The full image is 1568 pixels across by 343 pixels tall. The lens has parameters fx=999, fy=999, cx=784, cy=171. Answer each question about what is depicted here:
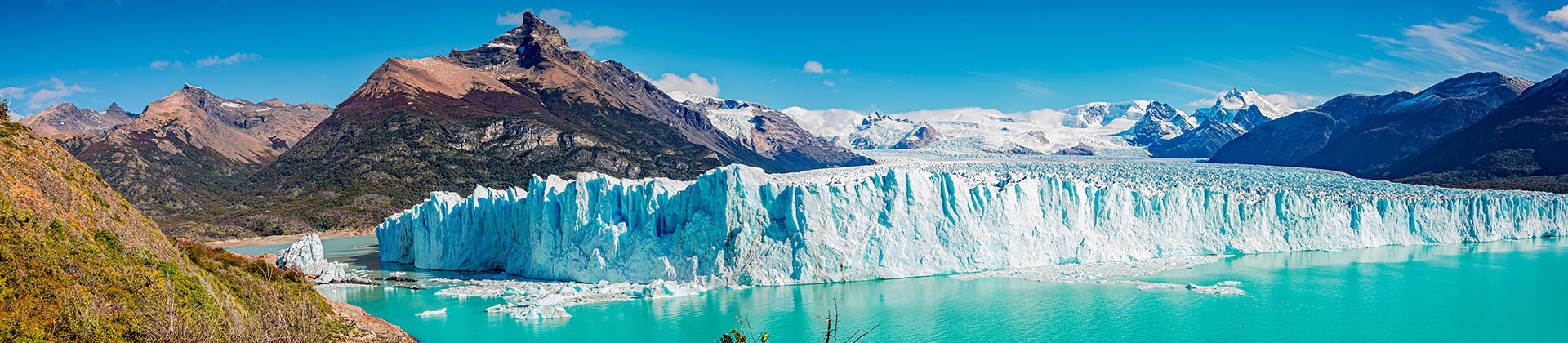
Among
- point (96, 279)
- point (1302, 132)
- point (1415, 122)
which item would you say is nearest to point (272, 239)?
point (96, 279)

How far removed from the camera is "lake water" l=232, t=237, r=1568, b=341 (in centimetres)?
2225

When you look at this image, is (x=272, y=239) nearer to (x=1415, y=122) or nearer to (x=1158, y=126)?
(x=1415, y=122)

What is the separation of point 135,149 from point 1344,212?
103415 millimetres

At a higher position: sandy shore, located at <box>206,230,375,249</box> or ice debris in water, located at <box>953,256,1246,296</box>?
sandy shore, located at <box>206,230,375,249</box>

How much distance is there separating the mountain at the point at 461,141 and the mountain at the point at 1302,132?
151 feet

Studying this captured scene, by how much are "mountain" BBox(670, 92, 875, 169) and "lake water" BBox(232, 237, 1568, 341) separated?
334 feet

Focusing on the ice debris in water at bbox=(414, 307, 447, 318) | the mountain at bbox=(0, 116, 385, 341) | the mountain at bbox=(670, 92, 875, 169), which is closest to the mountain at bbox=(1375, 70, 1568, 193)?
the ice debris in water at bbox=(414, 307, 447, 318)

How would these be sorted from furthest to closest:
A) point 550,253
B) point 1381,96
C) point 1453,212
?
point 1381,96 → point 1453,212 → point 550,253

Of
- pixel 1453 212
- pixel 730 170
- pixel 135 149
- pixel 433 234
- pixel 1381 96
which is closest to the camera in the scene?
pixel 730 170

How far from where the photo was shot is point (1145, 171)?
184 feet

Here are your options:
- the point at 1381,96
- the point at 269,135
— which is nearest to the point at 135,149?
the point at 269,135

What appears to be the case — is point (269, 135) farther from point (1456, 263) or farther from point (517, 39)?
point (1456, 263)

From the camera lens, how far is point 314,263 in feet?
114

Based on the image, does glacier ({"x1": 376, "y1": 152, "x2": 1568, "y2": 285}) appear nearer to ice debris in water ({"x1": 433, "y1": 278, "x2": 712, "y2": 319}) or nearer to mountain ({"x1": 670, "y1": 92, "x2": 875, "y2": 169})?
ice debris in water ({"x1": 433, "y1": 278, "x2": 712, "y2": 319})
